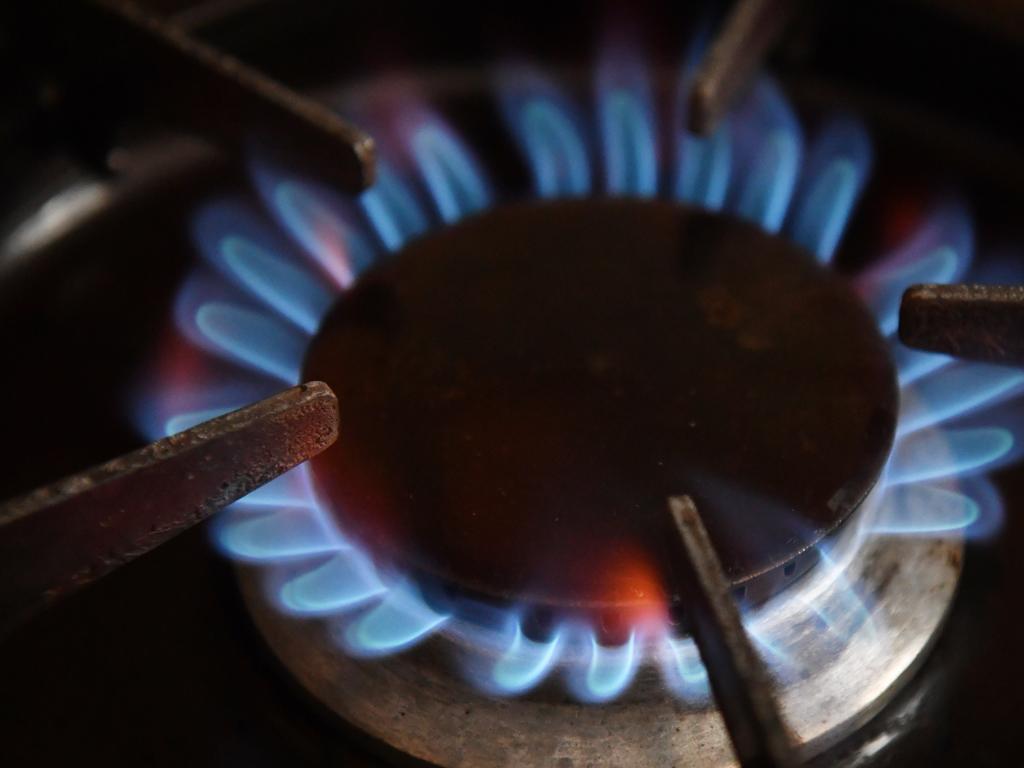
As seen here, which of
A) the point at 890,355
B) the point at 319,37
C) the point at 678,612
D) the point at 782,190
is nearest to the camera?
the point at 678,612

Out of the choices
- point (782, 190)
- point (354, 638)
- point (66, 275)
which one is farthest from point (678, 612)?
point (66, 275)

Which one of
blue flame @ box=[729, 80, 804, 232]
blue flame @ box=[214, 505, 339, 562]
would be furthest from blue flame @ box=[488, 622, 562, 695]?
blue flame @ box=[729, 80, 804, 232]

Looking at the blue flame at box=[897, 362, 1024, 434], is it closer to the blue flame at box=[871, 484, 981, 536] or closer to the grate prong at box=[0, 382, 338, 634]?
the blue flame at box=[871, 484, 981, 536]

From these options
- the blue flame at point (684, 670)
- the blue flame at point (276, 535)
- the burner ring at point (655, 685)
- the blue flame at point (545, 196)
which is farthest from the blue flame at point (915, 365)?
the blue flame at point (276, 535)

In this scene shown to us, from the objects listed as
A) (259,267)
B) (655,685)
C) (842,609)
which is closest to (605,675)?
(655,685)

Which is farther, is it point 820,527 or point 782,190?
point 782,190

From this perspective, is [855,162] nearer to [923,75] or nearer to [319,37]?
[923,75]
